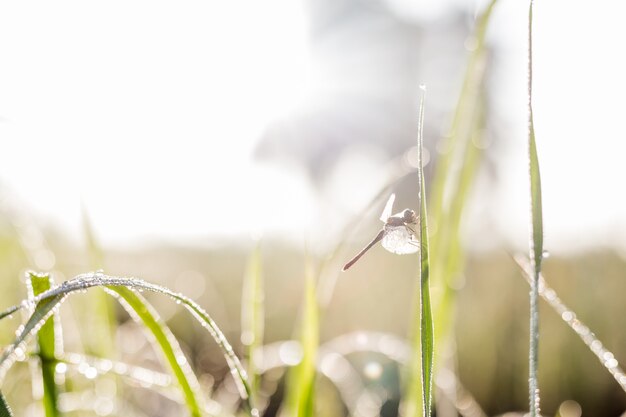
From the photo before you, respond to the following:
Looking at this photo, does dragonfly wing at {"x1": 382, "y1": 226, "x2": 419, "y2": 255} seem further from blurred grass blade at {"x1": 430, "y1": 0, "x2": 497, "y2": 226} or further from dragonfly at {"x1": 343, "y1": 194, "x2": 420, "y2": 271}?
blurred grass blade at {"x1": 430, "y1": 0, "x2": 497, "y2": 226}

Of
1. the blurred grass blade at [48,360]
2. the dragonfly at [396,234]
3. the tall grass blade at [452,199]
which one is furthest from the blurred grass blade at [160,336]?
the tall grass blade at [452,199]

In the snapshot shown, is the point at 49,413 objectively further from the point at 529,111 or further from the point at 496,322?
the point at 496,322

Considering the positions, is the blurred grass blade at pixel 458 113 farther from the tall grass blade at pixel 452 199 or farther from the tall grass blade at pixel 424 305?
the tall grass blade at pixel 424 305

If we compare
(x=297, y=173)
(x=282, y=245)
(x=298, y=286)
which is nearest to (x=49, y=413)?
(x=297, y=173)

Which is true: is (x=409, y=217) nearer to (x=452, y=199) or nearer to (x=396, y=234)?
(x=396, y=234)

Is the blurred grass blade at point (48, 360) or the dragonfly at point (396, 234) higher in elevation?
Answer: the dragonfly at point (396, 234)

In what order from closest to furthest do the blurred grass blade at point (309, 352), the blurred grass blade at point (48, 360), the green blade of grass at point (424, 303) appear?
the green blade of grass at point (424, 303) < the blurred grass blade at point (48, 360) < the blurred grass blade at point (309, 352)

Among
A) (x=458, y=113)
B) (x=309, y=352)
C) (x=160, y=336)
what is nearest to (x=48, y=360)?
(x=160, y=336)
